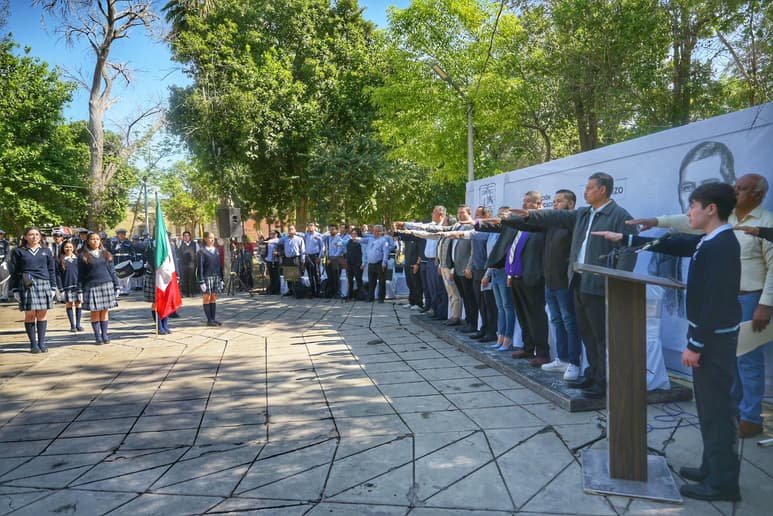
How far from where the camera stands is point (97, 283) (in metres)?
8.05

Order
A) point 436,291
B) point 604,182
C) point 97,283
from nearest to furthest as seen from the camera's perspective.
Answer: point 604,182, point 97,283, point 436,291

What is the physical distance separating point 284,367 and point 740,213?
16.3 feet

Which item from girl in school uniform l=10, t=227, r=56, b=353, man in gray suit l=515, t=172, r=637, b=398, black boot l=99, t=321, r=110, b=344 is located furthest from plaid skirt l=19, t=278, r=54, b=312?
man in gray suit l=515, t=172, r=637, b=398

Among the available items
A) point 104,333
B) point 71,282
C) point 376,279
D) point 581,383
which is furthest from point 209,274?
point 581,383

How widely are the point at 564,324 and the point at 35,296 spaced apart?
24.6 feet

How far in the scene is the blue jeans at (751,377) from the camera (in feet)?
12.4

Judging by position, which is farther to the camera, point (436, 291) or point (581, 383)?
point (436, 291)

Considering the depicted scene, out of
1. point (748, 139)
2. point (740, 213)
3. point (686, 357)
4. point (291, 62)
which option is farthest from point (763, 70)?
point (291, 62)

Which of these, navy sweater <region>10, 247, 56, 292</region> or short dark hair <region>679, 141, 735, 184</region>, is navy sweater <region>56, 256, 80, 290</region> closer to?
navy sweater <region>10, 247, 56, 292</region>

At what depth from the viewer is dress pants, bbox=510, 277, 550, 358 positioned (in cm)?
568

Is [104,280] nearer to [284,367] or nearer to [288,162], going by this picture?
[284,367]

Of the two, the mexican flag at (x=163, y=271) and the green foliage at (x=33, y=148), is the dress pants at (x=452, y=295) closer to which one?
the mexican flag at (x=163, y=271)

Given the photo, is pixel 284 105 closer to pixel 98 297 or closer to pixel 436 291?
pixel 98 297

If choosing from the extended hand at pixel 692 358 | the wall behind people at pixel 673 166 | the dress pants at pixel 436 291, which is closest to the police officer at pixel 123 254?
the dress pants at pixel 436 291
